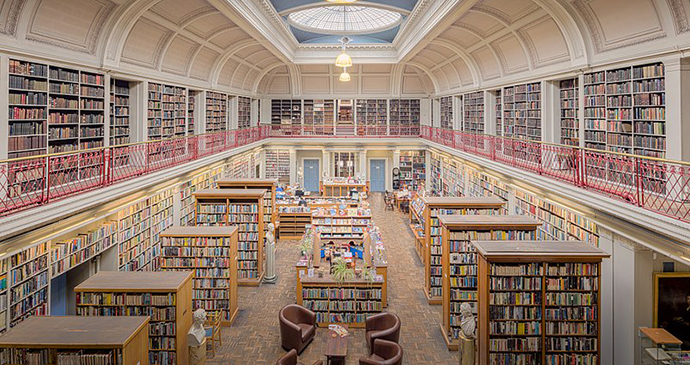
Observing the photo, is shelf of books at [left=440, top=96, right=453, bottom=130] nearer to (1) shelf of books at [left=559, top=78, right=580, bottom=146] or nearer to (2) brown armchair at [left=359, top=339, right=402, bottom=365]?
(1) shelf of books at [left=559, top=78, right=580, bottom=146]

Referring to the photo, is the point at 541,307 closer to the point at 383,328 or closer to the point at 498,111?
the point at 383,328

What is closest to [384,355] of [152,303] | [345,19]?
[152,303]

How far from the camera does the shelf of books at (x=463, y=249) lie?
7.80 m

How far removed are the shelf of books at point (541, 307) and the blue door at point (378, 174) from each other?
1770 centimetres

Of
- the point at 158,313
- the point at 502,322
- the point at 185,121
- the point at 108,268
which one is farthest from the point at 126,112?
the point at 502,322

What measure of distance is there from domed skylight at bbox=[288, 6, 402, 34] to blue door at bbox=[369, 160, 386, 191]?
800 cm

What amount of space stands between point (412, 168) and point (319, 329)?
1512 centimetres

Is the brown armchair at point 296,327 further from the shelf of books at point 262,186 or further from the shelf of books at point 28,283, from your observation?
the shelf of books at point 262,186

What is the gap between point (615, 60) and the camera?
291 inches

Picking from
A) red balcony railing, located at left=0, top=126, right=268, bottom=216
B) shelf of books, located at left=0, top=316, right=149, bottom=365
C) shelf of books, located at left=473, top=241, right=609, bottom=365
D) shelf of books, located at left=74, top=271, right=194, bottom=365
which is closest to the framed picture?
shelf of books, located at left=473, top=241, right=609, bottom=365

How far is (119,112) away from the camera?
9.95 metres

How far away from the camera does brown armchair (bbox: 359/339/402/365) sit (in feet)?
20.7

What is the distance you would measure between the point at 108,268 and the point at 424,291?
6626 millimetres

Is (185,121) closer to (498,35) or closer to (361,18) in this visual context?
(361,18)
